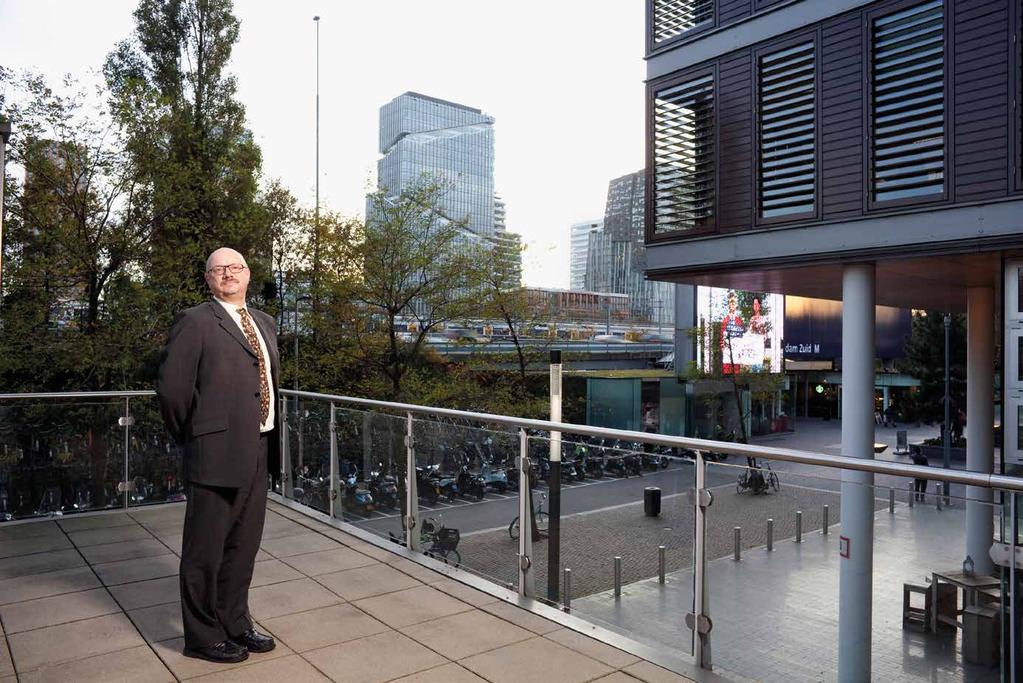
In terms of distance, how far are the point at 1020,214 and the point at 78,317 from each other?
60.6 ft

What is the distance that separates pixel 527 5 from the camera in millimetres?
72812

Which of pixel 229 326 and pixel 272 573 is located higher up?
pixel 229 326

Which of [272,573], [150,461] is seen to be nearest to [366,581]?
[272,573]

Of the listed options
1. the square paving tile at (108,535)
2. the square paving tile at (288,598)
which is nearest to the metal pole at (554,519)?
the square paving tile at (288,598)

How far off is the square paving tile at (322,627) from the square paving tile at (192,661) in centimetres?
12

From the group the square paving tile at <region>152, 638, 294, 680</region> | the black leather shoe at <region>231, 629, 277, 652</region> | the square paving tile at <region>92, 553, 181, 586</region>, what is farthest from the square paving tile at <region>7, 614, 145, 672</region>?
the square paving tile at <region>92, 553, 181, 586</region>

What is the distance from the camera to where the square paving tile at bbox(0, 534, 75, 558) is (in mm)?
5371

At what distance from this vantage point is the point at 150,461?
705 cm

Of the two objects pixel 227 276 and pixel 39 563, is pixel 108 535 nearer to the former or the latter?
pixel 39 563

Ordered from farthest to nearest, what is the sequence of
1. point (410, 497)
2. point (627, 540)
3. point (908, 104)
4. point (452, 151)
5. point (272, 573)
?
1. point (452, 151)
2. point (908, 104)
3. point (410, 497)
4. point (272, 573)
5. point (627, 540)

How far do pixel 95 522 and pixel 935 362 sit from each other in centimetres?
4036

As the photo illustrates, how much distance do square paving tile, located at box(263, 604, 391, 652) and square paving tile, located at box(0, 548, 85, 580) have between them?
1.93 metres

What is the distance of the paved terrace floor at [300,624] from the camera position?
132 inches

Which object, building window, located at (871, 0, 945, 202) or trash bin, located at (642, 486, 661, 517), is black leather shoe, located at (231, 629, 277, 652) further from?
building window, located at (871, 0, 945, 202)
